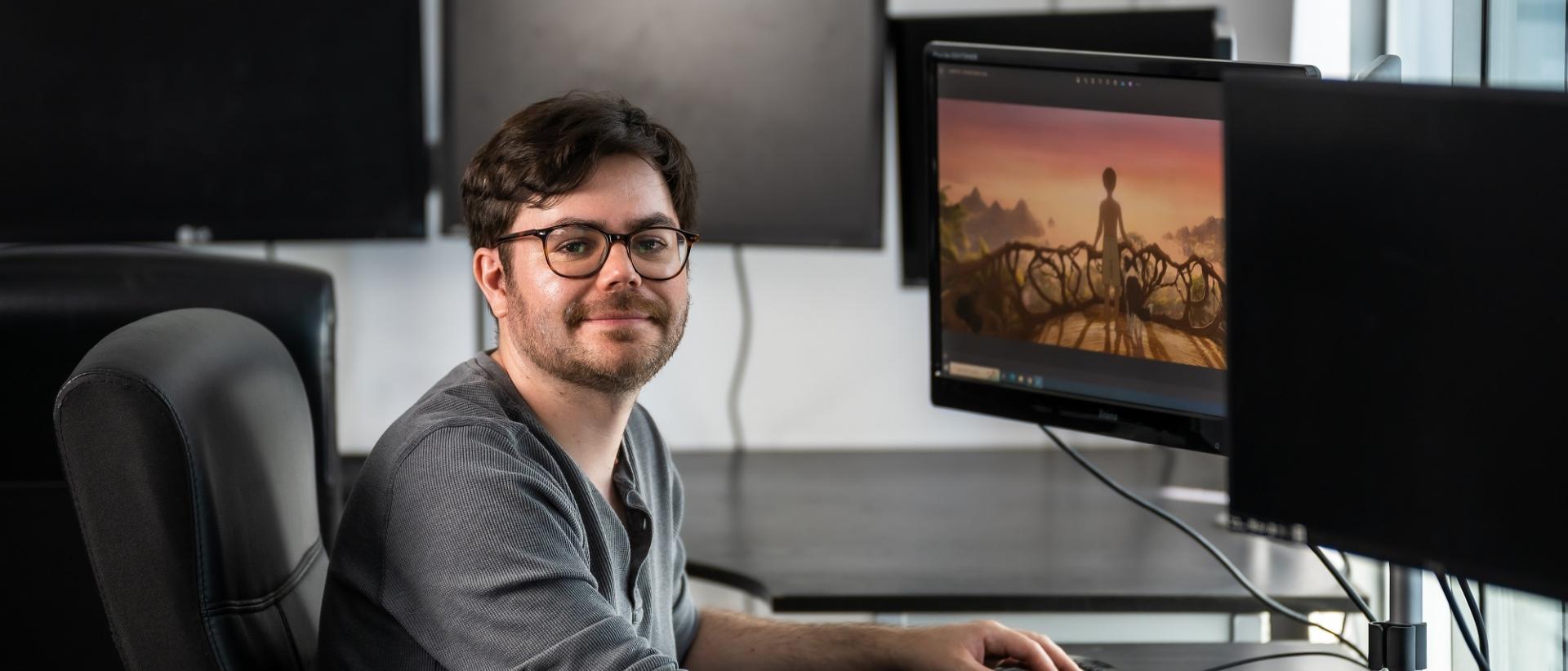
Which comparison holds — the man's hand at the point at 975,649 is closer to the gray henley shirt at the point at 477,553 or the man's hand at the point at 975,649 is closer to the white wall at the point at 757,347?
the gray henley shirt at the point at 477,553

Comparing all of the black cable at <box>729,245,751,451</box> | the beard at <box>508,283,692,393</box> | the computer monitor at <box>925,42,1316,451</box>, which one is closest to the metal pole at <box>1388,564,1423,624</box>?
the computer monitor at <box>925,42,1316,451</box>

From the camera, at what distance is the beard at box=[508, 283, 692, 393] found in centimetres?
126

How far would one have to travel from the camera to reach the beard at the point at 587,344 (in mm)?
1263

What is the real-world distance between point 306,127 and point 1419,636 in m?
1.65

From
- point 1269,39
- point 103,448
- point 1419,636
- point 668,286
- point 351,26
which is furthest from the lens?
point 1269,39

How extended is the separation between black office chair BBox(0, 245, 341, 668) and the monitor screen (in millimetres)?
728

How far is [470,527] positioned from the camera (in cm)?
110

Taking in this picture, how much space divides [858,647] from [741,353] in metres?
1.08

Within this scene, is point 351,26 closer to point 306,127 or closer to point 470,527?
point 306,127

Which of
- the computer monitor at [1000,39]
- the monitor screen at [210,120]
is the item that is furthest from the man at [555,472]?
the monitor screen at [210,120]

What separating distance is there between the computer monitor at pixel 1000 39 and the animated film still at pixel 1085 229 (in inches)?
21.7

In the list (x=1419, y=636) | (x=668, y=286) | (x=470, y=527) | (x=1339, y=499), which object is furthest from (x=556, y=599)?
(x=1419, y=636)

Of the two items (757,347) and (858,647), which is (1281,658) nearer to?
(858,647)

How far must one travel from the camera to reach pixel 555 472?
121 centimetres
